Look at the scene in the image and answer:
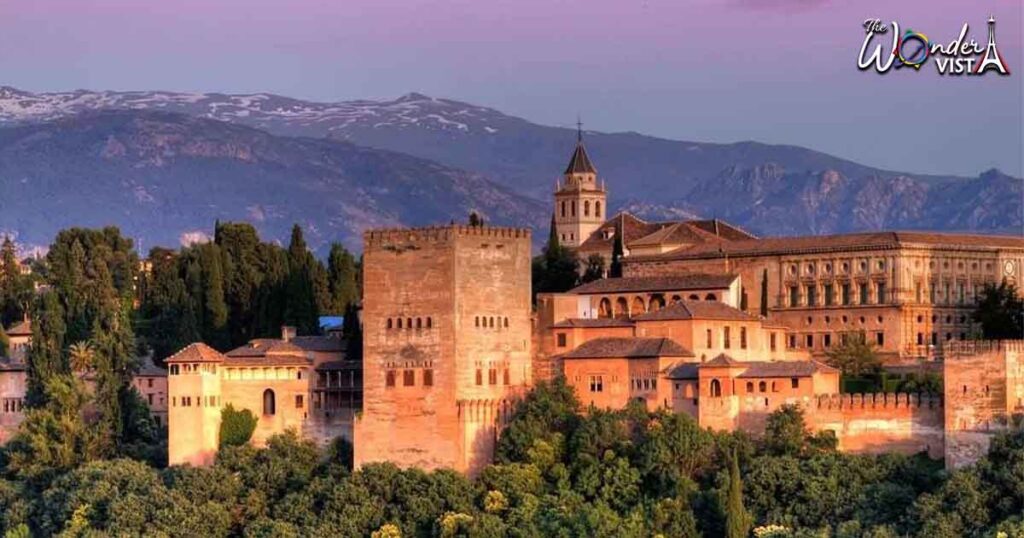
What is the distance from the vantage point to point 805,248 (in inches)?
2640

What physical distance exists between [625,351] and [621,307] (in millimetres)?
6197

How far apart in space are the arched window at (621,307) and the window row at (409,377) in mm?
7088

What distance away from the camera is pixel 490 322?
192 ft

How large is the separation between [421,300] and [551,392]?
3.82 metres

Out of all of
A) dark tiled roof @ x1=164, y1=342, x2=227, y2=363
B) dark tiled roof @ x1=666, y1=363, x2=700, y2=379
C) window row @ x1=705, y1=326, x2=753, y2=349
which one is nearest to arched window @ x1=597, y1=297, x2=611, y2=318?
window row @ x1=705, y1=326, x2=753, y2=349

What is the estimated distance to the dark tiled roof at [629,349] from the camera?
57.0 metres

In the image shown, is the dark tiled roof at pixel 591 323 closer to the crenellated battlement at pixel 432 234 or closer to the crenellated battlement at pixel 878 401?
the crenellated battlement at pixel 432 234

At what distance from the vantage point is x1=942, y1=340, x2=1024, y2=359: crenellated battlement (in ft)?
171

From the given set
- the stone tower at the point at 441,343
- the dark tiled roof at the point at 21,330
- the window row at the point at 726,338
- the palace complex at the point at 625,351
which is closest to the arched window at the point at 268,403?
the palace complex at the point at 625,351

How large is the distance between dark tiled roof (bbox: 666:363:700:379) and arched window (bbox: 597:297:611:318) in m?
7.02

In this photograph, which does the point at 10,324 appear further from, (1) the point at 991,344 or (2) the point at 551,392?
(1) the point at 991,344

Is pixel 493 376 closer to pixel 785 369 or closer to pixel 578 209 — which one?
pixel 785 369

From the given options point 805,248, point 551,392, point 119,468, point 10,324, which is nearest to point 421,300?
point 551,392

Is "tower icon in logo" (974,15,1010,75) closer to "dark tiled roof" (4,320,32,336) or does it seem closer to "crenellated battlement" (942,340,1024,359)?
"crenellated battlement" (942,340,1024,359)
